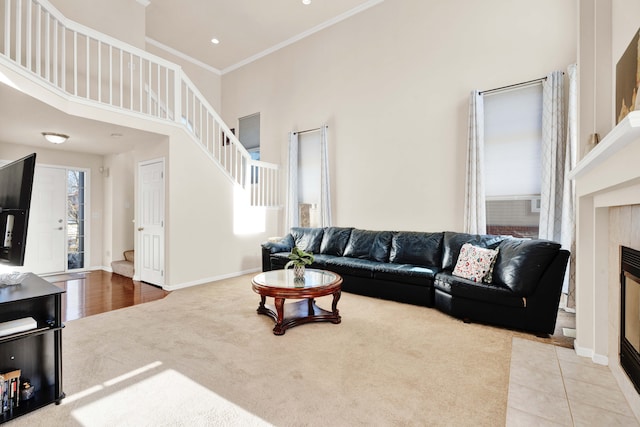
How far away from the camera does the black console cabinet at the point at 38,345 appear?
1797 mm

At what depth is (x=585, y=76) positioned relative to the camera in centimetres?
249

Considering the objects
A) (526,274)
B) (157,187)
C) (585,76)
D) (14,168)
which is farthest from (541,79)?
(157,187)

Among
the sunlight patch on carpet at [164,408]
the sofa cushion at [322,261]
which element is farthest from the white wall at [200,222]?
the sunlight patch on carpet at [164,408]

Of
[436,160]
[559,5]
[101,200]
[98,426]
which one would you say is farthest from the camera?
[101,200]

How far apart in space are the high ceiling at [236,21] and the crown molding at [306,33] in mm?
15

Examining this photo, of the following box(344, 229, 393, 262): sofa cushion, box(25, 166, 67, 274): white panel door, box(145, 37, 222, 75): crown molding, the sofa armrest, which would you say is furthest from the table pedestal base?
box(145, 37, 222, 75): crown molding

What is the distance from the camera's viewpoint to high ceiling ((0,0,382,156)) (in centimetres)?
402

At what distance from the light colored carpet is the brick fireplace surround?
0.62 m

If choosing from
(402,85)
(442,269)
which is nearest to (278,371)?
(442,269)

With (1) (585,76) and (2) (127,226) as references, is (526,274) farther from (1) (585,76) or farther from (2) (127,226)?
(2) (127,226)

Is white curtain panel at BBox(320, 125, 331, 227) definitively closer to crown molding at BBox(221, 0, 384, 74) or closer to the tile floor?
crown molding at BBox(221, 0, 384, 74)

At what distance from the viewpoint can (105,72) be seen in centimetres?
501

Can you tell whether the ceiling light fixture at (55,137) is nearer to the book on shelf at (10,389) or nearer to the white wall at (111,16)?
the white wall at (111,16)

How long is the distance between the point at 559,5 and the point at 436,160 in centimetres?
219
